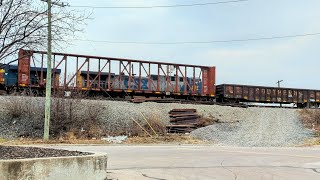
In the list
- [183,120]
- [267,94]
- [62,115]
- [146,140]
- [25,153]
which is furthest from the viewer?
[267,94]

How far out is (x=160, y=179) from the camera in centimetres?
1125

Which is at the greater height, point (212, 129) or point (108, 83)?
point (108, 83)

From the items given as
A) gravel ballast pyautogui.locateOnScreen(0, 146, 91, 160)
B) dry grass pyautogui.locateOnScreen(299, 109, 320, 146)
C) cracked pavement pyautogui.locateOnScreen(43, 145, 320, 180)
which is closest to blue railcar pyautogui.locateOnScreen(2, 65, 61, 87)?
dry grass pyautogui.locateOnScreen(299, 109, 320, 146)

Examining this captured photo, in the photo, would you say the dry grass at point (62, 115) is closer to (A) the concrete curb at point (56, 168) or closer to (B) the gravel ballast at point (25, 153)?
(B) the gravel ballast at point (25, 153)

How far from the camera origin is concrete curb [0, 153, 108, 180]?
24.5 feet

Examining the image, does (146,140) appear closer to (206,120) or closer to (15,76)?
(206,120)

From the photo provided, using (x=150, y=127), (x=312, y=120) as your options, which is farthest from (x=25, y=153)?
(x=312, y=120)

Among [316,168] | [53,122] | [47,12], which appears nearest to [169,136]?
[53,122]

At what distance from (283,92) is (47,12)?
43.6 m

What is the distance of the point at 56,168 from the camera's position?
8188 millimetres

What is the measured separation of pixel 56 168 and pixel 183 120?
26.1 meters

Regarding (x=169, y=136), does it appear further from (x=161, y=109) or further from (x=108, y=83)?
(x=108, y=83)

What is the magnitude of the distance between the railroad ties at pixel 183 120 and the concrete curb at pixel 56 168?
2328cm

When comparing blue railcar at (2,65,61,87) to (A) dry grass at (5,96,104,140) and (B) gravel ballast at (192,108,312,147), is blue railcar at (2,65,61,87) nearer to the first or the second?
(A) dry grass at (5,96,104,140)
